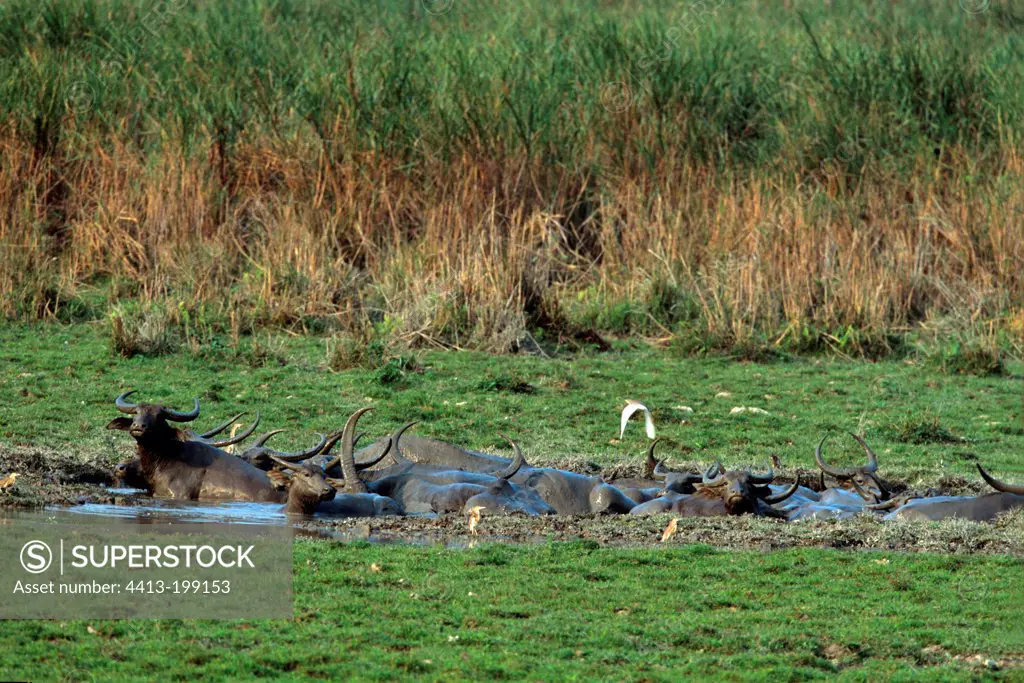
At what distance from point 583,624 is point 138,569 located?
193 centimetres

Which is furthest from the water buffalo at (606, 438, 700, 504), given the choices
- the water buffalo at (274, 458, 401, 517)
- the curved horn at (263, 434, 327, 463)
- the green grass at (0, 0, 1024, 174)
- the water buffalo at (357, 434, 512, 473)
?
the green grass at (0, 0, 1024, 174)

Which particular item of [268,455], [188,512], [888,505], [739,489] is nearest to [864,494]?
[888,505]

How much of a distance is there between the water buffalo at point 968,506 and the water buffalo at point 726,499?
2.10ft

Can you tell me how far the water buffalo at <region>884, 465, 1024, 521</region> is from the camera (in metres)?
7.90

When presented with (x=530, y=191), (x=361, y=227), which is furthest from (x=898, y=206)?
(x=361, y=227)

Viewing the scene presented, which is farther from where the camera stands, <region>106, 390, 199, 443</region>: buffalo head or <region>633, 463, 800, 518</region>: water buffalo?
<region>106, 390, 199, 443</region>: buffalo head

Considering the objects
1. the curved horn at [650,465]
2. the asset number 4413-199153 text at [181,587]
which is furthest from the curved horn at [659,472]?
the asset number 4413-199153 text at [181,587]

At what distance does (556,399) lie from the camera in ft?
36.6

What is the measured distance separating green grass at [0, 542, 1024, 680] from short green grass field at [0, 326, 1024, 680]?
0.01m

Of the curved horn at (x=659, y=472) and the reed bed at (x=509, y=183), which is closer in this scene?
the curved horn at (x=659, y=472)

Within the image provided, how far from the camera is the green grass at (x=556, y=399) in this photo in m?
9.97

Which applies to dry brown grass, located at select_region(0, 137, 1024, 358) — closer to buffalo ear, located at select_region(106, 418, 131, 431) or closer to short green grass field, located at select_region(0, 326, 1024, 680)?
short green grass field, located at select_region(0, 326, 1024, 680)

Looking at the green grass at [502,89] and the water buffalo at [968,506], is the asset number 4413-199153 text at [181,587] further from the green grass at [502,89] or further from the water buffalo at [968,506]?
the green grass at [502,89]

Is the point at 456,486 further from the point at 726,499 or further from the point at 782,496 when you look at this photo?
the point at 782,496
